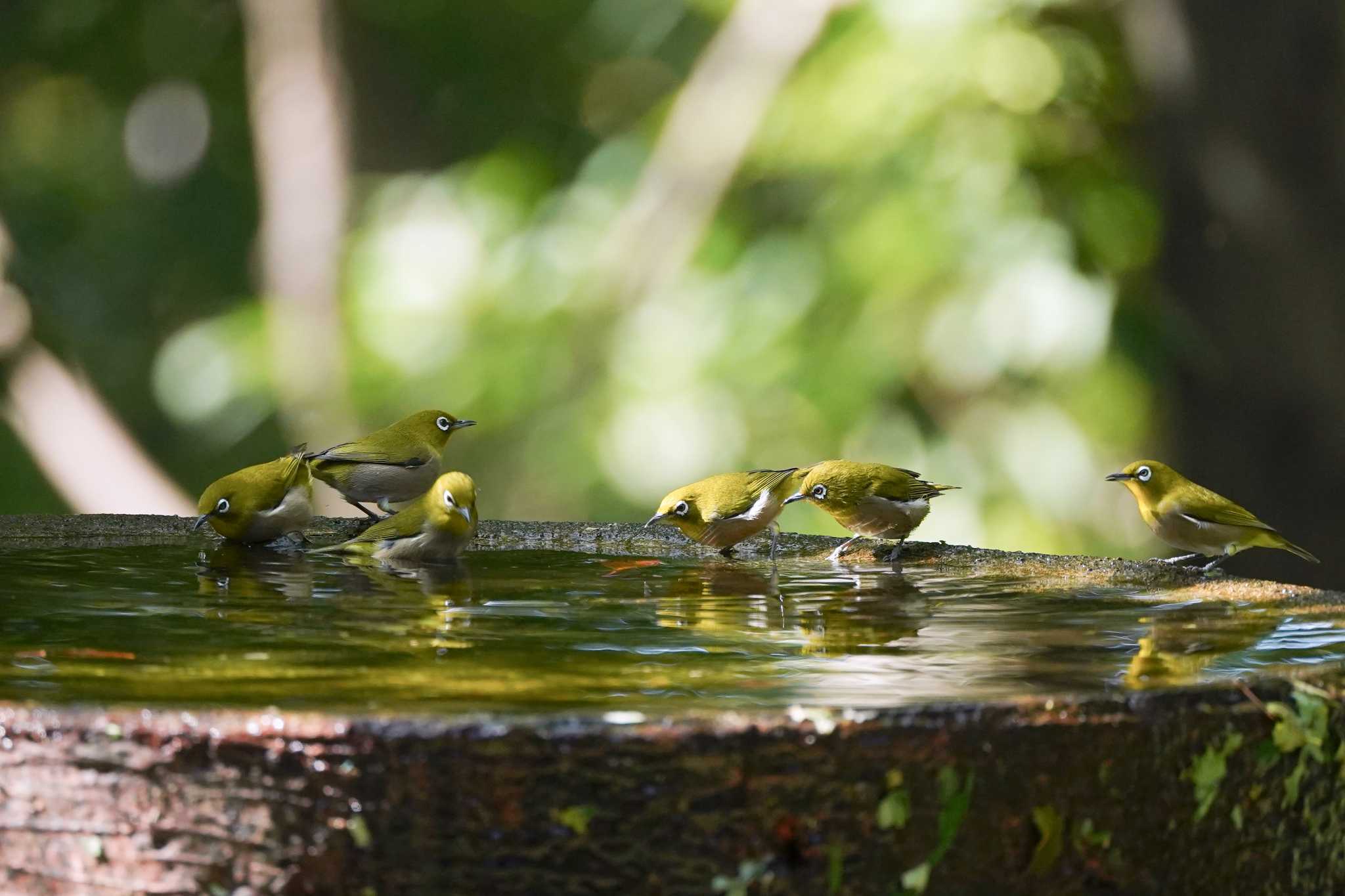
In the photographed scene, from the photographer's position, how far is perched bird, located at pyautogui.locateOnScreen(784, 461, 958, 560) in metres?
4.21

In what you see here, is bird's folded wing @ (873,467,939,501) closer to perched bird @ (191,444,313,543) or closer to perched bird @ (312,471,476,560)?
perched bird @ (312,471,476,560)

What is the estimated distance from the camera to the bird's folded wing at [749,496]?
429cm

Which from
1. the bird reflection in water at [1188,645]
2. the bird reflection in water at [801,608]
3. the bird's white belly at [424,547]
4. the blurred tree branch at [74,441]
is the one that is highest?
the blurred tree branch at [74,441]

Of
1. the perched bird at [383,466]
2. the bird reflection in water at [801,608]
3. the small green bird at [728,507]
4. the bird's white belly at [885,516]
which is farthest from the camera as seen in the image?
the perched bird at [383,466]

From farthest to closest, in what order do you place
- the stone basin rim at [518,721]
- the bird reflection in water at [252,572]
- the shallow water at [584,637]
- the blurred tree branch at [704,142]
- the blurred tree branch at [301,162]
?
the blurred tree branch at [301,162]
the blurred tree branch at [704,142]
the bird reflection in water at [252,572]
the shallow water at [584,637]
the stone basin rim at [518,721]

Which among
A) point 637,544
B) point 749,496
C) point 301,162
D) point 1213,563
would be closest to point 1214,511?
point 1213,563

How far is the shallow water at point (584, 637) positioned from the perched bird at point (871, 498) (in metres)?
0.38

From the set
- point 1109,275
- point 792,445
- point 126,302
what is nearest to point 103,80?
point 126,302

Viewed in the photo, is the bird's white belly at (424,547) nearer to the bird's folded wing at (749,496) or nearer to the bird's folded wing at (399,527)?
the bird's folded wing at (399,527)

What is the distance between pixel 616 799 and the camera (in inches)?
67.4

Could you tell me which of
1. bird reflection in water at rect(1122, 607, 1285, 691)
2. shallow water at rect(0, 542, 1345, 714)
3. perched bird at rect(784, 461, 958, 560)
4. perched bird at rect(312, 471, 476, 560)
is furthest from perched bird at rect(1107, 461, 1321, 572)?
perched bird at rect(312, 471, 476, 560)

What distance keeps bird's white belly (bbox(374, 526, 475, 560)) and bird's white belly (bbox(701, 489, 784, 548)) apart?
714 mm

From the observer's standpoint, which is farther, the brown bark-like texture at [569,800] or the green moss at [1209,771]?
the green moss at [1209,771]

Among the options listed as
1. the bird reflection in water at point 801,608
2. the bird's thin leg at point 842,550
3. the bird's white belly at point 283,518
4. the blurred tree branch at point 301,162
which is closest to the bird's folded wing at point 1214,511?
the bird's thin leg at point 842,550
